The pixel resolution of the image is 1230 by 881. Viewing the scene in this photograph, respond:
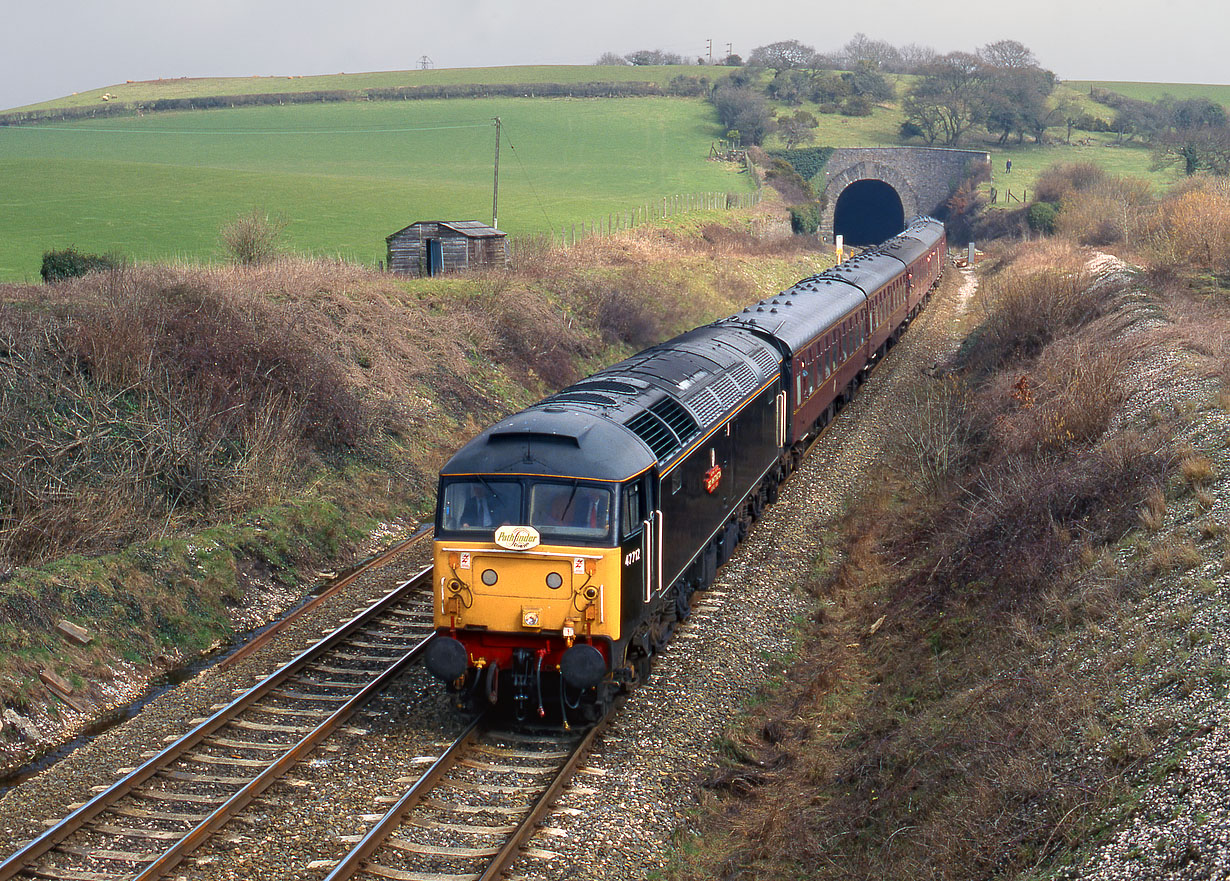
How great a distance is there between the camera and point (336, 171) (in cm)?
6925

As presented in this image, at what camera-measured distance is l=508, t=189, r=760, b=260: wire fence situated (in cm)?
4050

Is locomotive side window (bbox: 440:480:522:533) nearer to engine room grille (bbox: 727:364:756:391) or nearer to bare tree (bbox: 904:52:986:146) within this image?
engine room grille (bbox: 727:364:756:391)

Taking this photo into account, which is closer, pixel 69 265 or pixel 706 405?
pixel 706 405

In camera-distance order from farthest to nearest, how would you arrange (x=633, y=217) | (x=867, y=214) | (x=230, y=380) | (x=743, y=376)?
(x=867, y=214)
(x=633, y=217)
(x=230, y=380)
(x=743, y=376)

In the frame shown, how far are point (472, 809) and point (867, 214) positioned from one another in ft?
285

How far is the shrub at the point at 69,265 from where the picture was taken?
2567cm

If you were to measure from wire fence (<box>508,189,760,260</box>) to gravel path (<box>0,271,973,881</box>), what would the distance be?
81.0 ft

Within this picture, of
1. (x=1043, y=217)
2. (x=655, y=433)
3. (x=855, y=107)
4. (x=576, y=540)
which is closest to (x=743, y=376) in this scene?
(x=655, y=433)

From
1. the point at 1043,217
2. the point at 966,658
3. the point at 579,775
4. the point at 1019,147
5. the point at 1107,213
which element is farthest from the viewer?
the point at 1019,147

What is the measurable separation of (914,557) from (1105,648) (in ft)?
19.9

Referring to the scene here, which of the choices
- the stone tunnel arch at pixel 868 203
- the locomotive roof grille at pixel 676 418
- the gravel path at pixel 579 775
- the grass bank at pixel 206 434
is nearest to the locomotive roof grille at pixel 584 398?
the locomotive roof grille at pixel 676 418

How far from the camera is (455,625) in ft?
35.1

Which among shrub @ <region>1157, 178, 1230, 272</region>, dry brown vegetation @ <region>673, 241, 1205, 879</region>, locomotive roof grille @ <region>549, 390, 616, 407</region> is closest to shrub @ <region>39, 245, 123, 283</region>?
locomotive roof grille @ <region>549, 390, 616, 407</region>

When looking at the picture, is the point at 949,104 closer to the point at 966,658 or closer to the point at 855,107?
the point at 855,107
